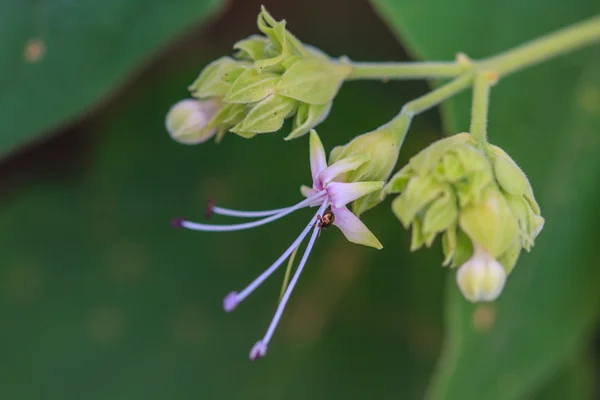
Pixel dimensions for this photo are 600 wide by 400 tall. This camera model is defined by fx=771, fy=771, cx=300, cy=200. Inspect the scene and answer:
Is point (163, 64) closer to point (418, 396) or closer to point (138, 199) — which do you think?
point (138, 199)

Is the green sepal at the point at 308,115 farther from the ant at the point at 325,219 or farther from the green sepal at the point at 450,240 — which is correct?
the green sepal at the point at 450,240

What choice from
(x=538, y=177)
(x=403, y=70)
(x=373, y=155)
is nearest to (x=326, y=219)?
(x=373, y=155)

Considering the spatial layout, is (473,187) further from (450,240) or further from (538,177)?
(538,177)

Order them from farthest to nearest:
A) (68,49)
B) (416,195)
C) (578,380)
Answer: (578,380) < (68,49) < (416,195)

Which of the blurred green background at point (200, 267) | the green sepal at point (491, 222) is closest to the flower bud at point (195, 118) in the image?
the green sepal at point (491, 222)

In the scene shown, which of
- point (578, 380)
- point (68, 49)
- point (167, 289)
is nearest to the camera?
point (68, 49)

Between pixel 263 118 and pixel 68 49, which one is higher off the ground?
pixel 263 118

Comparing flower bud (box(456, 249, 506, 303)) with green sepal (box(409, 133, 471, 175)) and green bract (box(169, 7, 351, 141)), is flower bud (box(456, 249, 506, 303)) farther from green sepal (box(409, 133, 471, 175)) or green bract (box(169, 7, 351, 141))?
green bract (box(169, 7, 351, 141))
